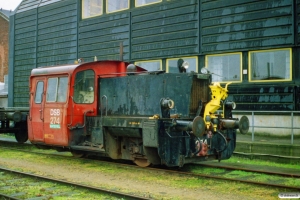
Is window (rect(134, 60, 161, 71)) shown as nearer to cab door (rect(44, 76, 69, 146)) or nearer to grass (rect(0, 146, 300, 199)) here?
grass (rect(0, 146, 300, 199))

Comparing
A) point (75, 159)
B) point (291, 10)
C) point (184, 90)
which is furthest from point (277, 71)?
point (75, 159)

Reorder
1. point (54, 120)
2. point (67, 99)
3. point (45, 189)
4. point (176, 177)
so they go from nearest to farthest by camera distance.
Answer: point (45, 189)
point (176, 177)
point (67, 99)
point (54, 120)

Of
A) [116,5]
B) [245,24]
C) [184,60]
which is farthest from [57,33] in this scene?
[245,24]

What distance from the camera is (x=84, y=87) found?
9531 mm

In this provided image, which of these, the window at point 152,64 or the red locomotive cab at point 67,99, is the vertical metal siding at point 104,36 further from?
the red locomotive cab at point 67,99

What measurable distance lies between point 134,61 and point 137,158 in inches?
317

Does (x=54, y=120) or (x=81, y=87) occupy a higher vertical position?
(x=81, y=87)

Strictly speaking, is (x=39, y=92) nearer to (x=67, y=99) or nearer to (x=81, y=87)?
(x=67, y=99)

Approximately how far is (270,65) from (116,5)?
7963mm

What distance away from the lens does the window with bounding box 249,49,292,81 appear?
474 inches

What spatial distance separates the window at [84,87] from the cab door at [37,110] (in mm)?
1170

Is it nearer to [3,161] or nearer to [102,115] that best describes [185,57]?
[102,115]

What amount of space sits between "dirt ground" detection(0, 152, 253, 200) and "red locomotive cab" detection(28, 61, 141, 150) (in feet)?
2.44

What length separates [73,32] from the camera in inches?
755
